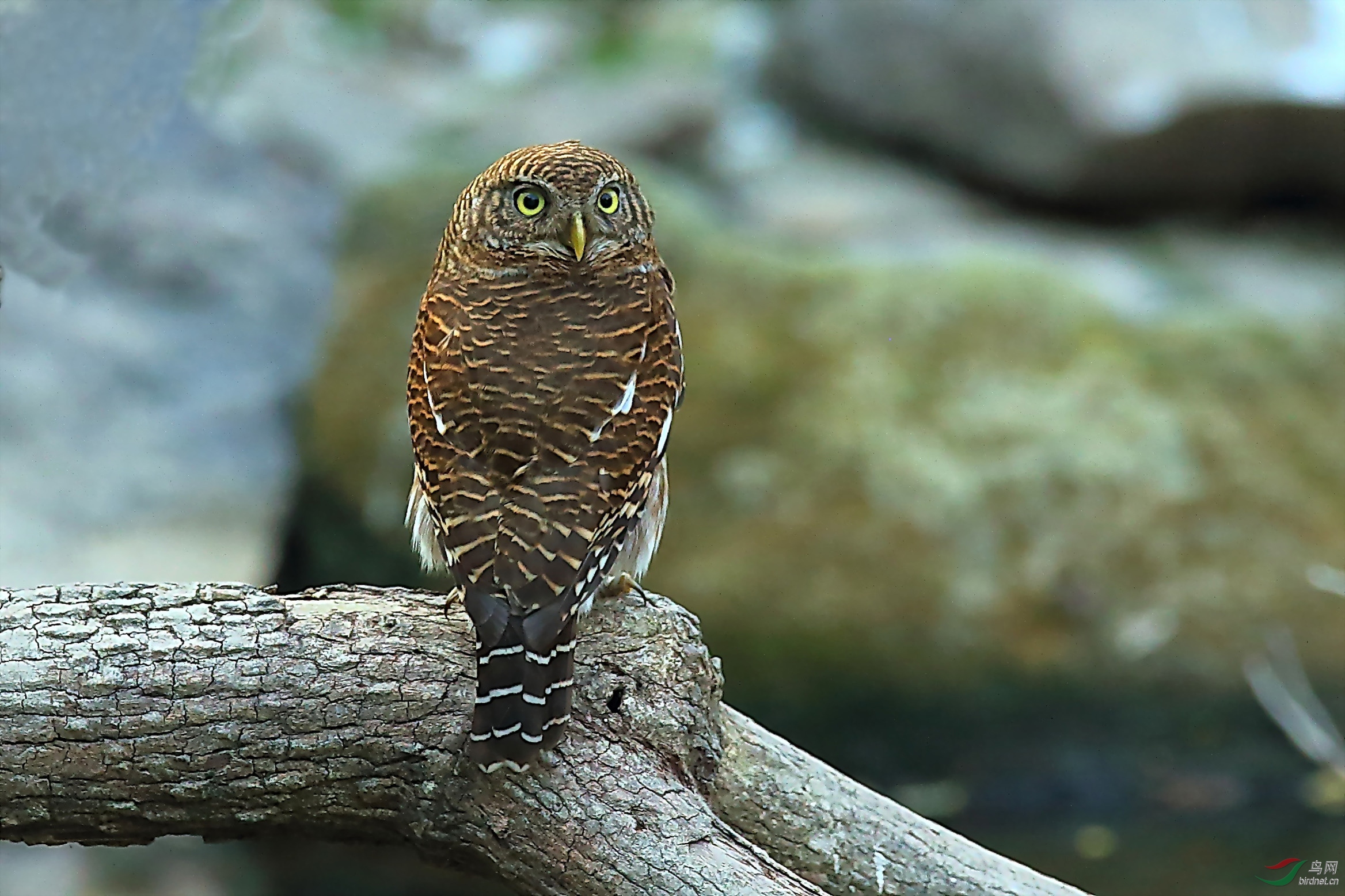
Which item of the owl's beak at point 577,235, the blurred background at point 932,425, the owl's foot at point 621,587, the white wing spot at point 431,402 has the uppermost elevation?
the blurred background at point 932,425

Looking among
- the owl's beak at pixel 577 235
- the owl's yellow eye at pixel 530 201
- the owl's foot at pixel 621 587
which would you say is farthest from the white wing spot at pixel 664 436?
the owl's yellow eye at pixel 530 201

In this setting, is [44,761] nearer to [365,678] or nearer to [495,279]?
[365,678]

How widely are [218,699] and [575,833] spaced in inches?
31.3

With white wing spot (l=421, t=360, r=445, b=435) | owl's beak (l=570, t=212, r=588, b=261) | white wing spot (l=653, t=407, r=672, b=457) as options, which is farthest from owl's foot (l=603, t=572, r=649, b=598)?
owl's beak (l=570, t=212, r=588, b=261)

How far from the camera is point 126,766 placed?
107 inches

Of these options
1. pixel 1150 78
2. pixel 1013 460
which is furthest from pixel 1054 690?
pixel 1150 78

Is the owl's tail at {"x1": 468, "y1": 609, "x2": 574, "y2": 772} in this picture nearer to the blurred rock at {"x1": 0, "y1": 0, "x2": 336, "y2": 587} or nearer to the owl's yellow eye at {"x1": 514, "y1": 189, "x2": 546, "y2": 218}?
the owl's yellow eye at {"x1": 514, "y1": 189, "x2": 546, "y2": 218}

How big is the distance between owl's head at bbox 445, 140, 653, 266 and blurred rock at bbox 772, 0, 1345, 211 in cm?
499

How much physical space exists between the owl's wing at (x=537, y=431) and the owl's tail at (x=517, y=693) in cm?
2

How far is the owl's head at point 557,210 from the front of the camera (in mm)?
3295

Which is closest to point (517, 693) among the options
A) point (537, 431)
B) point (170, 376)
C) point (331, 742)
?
point (331, 742)

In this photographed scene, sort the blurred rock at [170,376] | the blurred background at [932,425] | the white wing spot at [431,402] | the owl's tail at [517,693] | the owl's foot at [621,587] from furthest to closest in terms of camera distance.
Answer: the blurred rock at [170,376]
the blurred background at [932,425]
the owl's foot at [621,587]
the white wing spot at [431,402]
the owl's tail at [517,693]

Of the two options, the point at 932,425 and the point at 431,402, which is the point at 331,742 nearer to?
the point at 431,402

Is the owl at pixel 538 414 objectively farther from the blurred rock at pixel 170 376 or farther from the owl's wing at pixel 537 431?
the blurred rock at pixel 170 376
